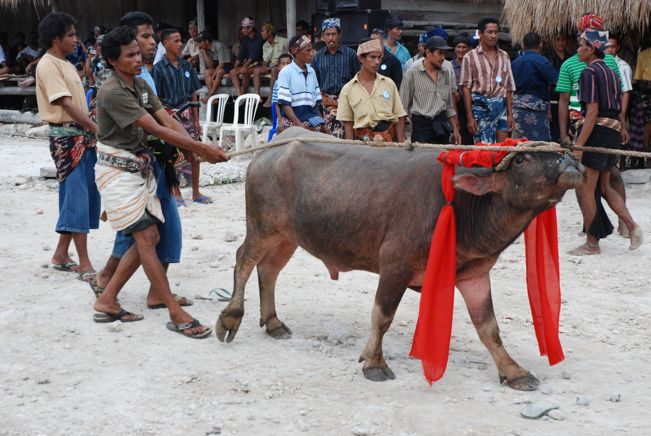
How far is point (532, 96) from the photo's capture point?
8.98 metres

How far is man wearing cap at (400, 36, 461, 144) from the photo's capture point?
327 inches

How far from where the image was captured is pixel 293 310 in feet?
18.4

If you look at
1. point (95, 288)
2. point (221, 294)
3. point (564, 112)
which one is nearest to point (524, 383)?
point (221, 294)

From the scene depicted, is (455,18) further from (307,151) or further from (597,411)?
(597,411)

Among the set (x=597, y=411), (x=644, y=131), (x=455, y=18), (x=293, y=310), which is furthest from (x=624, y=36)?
(x=597, y=411)

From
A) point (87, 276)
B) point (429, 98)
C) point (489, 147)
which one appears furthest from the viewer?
point (429, 98)

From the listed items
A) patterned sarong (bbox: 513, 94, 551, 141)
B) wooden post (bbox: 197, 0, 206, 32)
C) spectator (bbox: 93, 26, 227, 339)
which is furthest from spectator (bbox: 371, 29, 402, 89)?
wooden post (bbox: 197, 0, 206, 32)

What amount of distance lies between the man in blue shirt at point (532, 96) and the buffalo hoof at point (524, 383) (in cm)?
515

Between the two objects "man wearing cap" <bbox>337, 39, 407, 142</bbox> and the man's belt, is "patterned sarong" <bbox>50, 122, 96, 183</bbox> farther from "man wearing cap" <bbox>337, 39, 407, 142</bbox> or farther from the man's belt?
"man wearing cap" <bbox>337, 39, 407, 142</bbox>

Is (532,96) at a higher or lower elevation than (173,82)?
lower

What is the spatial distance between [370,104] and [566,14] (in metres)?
3.79

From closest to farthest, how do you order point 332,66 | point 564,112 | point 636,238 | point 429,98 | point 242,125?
1. point 636,238
2. point 564,112
3. point 429,98
4. point 332,66
5. point 242,125

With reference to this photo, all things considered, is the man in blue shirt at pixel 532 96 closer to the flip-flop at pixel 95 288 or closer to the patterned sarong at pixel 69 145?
the patterned sarong at pixel 69 145

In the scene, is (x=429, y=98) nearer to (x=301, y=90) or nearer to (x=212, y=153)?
(x=301, y=90)
